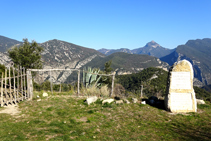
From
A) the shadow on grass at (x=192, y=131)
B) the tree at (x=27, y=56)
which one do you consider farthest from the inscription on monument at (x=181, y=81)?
the tree at (x=27, y=56)

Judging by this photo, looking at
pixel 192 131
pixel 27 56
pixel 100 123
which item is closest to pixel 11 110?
pixel 100 123

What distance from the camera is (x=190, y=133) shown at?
545 cm

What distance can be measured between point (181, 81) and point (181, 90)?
490 mm

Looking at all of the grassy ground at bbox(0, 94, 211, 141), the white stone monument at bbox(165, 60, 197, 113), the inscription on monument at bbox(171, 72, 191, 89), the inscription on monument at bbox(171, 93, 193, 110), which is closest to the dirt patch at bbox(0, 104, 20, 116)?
the grassy ground at bbox(0, 94, 211, 141)

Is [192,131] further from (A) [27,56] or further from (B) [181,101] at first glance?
(A) [27,56]

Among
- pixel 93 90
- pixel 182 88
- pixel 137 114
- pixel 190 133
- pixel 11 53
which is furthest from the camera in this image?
pixel 11 53

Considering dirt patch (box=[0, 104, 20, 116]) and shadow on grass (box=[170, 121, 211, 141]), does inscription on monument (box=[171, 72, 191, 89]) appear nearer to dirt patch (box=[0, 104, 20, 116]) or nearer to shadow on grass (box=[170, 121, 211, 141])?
shadow on grass (box=[170, 121, 211, 141])

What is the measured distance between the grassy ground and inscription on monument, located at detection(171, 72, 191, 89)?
149cm

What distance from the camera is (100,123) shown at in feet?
20.4

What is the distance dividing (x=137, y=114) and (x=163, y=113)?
1.47 m

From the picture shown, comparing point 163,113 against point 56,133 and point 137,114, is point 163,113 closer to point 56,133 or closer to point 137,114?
point 137,114

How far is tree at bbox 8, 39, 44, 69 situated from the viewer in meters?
17.5

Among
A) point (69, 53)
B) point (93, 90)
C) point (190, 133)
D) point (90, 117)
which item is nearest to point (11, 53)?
point (93, 90)

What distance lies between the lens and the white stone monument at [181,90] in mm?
8055
